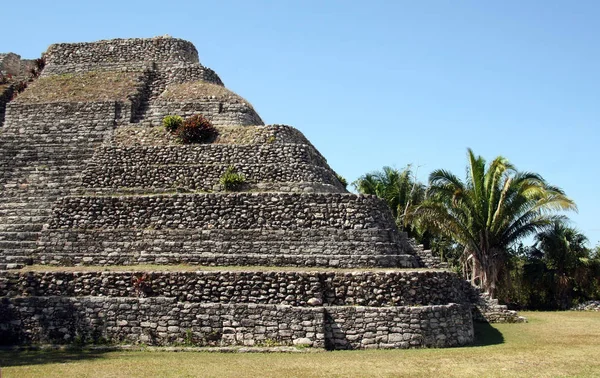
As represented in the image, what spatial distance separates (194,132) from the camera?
25.8 metres

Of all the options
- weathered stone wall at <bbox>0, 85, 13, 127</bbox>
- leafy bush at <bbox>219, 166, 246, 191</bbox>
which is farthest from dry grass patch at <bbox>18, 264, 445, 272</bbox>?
weathered stone wall at <bbox>0, 85, 13, 127</bbox>

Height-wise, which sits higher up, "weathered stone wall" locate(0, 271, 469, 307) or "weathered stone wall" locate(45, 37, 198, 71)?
"weathered stone wall" locate(45, 37, 198, 71)

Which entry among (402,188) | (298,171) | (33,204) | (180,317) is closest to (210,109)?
(298,171)

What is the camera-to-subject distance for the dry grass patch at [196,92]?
28.5 m

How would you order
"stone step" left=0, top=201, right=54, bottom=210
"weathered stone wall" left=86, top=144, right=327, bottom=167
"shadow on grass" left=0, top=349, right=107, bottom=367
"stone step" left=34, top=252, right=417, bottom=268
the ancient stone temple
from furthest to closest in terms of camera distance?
"weathered stone wall" left=86, top=144, right=327, bottom=167
"stone step" left=0, top=201, right=54, bottom=210
"stone step" left=34, top=252, right=417, bottom=268
the ancient stone temple
"shadow on grass" left=0, top=349, right=107, bottom=367

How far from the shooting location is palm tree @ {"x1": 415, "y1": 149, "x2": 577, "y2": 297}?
30.9m

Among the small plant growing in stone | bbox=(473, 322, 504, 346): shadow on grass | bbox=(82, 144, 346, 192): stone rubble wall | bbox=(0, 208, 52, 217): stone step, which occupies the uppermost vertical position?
bbox=(82, 144, 346, 192): stone rubble wall

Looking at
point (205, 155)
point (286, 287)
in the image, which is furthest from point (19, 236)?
point (286, 287)

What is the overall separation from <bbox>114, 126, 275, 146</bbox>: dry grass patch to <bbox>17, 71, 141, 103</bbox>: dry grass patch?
2.53 metres

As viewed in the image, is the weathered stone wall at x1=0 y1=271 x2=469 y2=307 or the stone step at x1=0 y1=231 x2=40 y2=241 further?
the stone step at x1=0 y1=231 x2=40 y2=241

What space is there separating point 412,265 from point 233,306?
19.6ft

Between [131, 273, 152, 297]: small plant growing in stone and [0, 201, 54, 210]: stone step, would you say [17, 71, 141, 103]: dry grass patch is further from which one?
[131, 273, 152, 297]: small plant growing in stone

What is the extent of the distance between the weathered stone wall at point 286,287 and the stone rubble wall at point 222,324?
0.43 m

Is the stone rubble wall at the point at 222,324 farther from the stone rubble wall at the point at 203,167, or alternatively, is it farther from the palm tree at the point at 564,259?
the palm tree at the point at 564,259
